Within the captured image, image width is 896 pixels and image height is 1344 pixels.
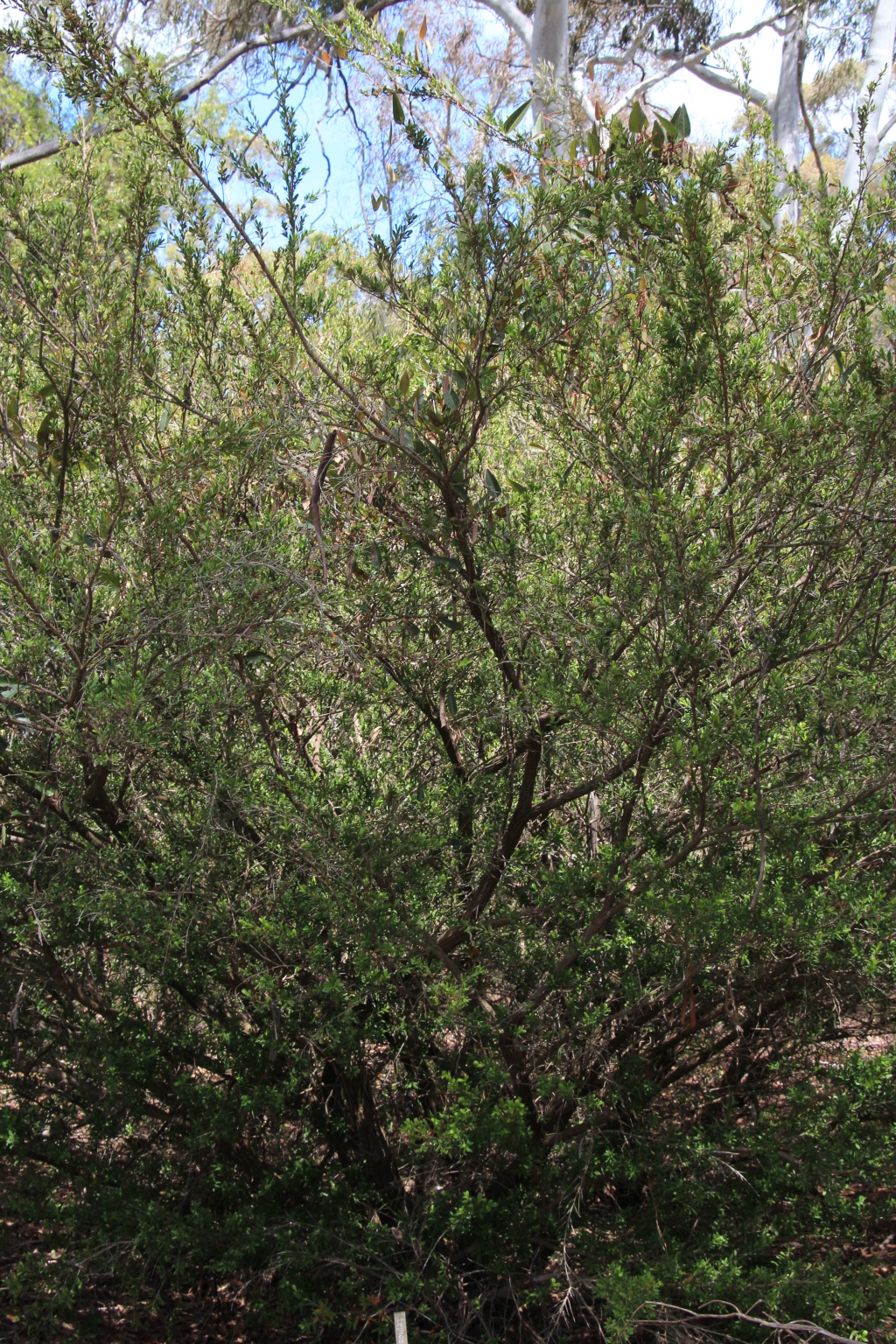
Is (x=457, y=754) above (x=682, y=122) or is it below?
below

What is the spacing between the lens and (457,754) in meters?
3.22

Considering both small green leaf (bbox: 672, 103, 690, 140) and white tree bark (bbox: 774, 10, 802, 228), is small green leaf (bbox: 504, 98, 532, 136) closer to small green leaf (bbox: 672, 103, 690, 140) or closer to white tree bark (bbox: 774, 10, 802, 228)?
small green leaf (bbox: 672, 103, 690, 140)

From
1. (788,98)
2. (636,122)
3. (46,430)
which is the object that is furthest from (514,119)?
(788,98)

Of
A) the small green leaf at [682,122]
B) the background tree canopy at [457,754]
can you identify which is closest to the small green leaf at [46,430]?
the background tree canopy at [457,754]

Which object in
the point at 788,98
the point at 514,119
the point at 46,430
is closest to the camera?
the point at 514,119

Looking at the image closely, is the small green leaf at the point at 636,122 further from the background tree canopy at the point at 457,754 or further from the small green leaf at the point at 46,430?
the small green leaf at the point at 46,430

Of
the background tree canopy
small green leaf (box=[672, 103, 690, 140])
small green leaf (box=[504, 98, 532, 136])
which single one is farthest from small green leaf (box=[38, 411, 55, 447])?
small green leaf (box=[672, 103, 690, 140])

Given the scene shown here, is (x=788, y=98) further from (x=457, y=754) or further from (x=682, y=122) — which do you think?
(x=457, y=754)

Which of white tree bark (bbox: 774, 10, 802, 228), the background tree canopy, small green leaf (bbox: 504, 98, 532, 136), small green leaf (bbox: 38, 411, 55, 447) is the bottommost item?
the background tree canopy

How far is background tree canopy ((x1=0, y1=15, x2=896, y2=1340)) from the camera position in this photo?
8.34 feet

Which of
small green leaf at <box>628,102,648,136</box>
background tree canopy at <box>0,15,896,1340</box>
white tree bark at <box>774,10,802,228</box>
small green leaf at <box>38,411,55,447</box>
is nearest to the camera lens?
background tree canopy at <box>0,15,896,1340</box>

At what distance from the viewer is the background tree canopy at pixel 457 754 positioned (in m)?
2.54

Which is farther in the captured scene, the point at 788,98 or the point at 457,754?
the point at 788,98

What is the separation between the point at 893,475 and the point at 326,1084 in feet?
7.38
